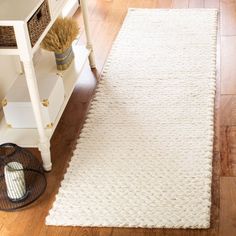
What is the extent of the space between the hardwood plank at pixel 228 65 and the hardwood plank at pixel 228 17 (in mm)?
90

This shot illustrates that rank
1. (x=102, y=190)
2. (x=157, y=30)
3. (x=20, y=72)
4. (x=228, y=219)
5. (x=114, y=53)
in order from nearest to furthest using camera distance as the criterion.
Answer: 1. (x=228, y=219)
2. (x=102, y=190)
3. (x=20, y=72)
4. (x=114, y=53)
5. (x=157, y=30)

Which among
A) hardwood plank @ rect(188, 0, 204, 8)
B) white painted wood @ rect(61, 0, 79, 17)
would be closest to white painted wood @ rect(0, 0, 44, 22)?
white painted wood @ rect(61, 0, 79, 17)

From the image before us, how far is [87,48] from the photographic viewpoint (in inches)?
104

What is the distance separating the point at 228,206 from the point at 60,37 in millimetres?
1093

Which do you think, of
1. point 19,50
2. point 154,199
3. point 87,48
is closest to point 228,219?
point 154,199

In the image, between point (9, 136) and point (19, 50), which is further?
point (9, 136)

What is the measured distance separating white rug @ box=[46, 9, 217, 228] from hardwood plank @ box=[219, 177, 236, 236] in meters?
0.05

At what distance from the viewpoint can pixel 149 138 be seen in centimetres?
213

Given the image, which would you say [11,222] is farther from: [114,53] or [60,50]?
[114,53]

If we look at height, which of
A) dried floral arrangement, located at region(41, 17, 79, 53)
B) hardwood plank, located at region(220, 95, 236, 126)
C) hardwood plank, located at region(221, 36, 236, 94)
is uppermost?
dried floral arrangement, located at region(41, 17, 79, 53)

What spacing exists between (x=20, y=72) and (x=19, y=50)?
815 mm

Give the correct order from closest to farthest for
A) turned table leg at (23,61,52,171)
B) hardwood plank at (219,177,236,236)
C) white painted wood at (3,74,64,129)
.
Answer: hardwood plank at (219,177,236,236), turned table leg at (23,61,52,171), white painted wood at (3,74,64,129)

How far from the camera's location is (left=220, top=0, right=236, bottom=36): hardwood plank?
115 inches

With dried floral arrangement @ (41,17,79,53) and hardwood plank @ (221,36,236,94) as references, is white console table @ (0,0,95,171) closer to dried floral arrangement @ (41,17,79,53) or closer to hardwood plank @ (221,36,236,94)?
dried floral arrangement @ (41,17,79,53)
